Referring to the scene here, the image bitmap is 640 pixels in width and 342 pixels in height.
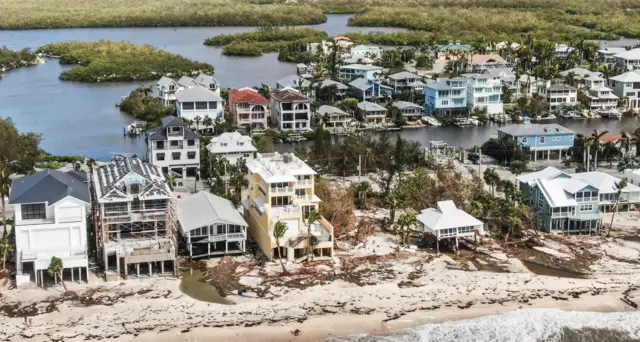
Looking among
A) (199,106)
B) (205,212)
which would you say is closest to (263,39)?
(199,106)

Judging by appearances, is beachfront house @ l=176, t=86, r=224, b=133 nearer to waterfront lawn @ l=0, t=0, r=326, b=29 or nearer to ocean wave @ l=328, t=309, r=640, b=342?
ocean wave @ l=328, t=309, r=640, b=342

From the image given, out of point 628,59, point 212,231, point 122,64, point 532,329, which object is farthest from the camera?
point 122,64

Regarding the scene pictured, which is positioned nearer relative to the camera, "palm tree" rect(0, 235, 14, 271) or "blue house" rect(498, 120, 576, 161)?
"palm tree" rect(0, 235, 14, 271)

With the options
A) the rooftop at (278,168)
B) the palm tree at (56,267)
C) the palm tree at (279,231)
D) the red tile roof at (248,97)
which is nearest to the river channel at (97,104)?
the red tile roof at (248,97)

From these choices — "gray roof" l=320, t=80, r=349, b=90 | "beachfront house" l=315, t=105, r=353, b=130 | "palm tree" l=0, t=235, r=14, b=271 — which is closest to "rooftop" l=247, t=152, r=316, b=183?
"palm tree" l=0, t=235, r=14, b=271

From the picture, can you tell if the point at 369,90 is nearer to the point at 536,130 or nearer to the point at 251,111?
the point at 251,111

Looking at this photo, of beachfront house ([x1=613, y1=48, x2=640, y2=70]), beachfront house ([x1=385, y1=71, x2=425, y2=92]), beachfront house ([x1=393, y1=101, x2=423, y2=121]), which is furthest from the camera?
beachfront house ([x1=613, y1=48, x2=640, y2=70])
